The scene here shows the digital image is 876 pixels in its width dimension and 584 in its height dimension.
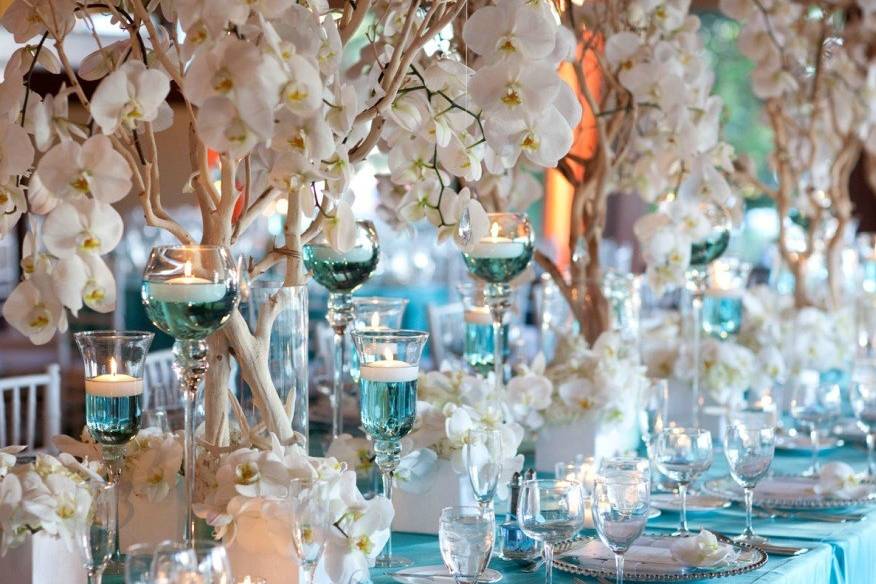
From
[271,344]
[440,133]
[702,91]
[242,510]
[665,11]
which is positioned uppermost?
[665,11]

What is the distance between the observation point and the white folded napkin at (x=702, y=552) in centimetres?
191

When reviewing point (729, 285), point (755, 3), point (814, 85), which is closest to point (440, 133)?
point (729, 285)

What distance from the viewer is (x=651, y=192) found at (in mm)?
2988

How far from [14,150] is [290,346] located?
50cm

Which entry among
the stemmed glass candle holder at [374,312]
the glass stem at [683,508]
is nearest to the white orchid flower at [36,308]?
the stemmed glass candle holder at [374,312]

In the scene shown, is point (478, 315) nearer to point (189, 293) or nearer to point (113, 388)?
point (113, 388)

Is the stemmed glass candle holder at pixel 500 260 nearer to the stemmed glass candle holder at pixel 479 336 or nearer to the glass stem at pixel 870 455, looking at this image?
the stemmed glass candle holder at pixel 479 336

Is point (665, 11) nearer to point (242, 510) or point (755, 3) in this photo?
point (755, 3)

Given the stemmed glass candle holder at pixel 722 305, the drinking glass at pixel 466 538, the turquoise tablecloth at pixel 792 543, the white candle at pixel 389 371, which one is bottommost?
the turquoise tablecloth at pixel 792 543

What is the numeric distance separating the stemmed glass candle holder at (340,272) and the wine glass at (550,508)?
635 millimetres

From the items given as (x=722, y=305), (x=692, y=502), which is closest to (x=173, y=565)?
(x=692, y=502)

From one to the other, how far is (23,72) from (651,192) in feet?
5.18

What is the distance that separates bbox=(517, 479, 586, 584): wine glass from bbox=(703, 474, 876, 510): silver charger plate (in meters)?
0.80

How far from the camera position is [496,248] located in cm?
243
